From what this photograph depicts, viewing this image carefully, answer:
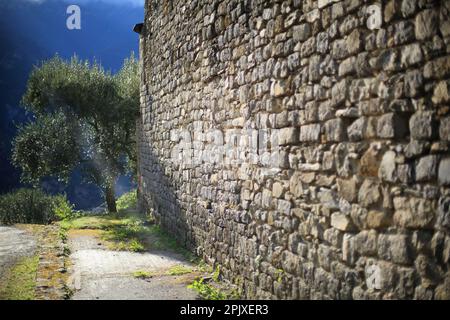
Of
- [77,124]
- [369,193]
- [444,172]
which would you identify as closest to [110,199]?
[77,124]

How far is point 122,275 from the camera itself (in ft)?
17.9

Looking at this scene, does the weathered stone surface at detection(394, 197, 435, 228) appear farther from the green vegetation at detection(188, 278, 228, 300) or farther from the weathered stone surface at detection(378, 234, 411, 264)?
the green vegetation at detection(188, 278, 228, 300)

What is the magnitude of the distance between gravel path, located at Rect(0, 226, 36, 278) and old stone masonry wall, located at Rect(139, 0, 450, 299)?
2925 mm

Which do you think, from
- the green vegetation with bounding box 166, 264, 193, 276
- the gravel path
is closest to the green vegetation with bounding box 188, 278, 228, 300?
the green vegetation with bounding box 166, 264, 193, 276

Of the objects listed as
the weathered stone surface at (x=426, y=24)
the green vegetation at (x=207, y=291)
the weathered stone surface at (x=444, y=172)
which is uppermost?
the weathered stone surface at (x=426, y=24)

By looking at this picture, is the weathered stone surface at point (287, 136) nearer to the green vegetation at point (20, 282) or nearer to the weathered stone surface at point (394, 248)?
the weathered stone surface at point (394, 248)

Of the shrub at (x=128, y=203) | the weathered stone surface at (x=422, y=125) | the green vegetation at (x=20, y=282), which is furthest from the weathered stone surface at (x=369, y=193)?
the shrub at (x=128, y=203)

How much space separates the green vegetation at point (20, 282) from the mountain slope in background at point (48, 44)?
19.6 m

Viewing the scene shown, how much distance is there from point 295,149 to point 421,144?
4.36 ft

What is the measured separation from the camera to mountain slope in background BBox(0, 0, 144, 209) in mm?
44969

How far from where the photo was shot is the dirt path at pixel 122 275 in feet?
15.3

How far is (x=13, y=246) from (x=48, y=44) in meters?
62.9

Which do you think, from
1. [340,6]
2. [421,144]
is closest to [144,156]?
[340,6]
